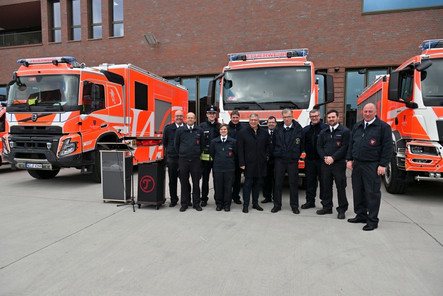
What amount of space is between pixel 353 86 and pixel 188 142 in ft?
34.9

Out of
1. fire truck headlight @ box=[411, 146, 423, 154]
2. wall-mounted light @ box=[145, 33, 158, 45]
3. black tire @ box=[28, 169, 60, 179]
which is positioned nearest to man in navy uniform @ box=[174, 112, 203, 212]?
fire truck headlight @ box=[411, 146, 423, 154]

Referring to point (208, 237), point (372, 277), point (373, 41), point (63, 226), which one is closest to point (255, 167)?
point (208, 237)

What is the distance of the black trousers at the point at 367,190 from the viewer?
14.5 ft

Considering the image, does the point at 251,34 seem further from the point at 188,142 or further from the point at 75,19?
the point at 75,19

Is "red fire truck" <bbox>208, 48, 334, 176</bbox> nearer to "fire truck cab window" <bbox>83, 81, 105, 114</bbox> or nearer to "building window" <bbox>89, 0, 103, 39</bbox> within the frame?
"fire truck cab window" <bbox>83, 81, 105, 114</bbox>

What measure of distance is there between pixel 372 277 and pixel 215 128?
3.81m

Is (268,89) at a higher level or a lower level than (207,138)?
higher

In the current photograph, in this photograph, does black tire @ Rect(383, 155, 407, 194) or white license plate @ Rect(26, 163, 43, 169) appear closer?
black tire @ Rect(383, 155, 407, 194)

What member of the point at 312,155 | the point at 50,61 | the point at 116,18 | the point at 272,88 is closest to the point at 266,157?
the point at 312,155

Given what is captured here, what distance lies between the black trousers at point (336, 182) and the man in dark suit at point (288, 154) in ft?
1.61

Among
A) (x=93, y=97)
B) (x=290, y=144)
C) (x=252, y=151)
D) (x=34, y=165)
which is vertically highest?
(x=93, y=97)

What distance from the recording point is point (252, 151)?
5.41 meters

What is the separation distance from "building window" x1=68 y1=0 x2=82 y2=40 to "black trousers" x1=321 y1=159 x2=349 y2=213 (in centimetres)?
1708

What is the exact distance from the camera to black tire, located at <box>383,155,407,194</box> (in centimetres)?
659
